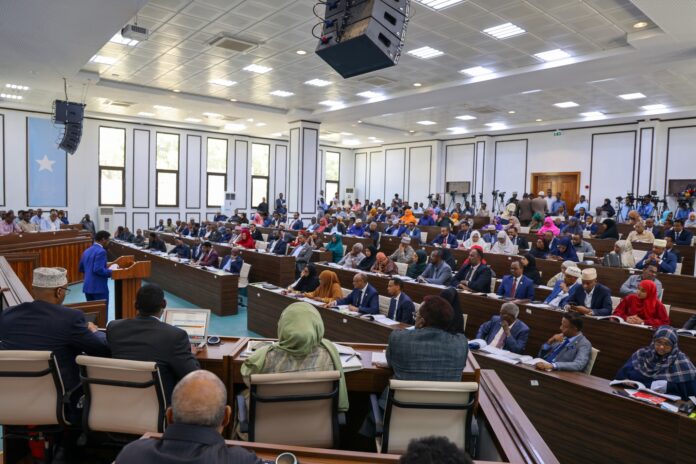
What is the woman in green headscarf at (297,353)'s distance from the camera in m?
2.55

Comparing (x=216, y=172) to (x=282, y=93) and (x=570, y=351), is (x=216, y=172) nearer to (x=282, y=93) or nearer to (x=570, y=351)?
(x=282, y=93)

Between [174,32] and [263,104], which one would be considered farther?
[263,104]

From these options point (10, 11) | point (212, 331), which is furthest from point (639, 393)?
point (10, 11)

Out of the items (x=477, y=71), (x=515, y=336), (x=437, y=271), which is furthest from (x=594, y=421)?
(x=477, y=71)

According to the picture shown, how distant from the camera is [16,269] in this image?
736cm

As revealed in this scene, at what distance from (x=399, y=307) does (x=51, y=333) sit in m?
3.58

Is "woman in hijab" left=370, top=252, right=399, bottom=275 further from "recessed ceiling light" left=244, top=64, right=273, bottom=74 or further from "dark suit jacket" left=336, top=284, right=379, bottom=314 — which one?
"recessed ceiling light" left=244, top=64, right=273, bottom=74

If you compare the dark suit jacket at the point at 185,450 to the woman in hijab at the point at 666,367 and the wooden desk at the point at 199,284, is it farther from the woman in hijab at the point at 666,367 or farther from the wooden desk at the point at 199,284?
the wooden desk at the point at 199,284

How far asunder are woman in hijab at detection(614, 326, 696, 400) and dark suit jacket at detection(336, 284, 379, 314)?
2.63 metres

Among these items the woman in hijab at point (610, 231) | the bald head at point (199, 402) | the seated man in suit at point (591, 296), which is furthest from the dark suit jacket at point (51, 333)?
the woman in hijab at point (610, 231)

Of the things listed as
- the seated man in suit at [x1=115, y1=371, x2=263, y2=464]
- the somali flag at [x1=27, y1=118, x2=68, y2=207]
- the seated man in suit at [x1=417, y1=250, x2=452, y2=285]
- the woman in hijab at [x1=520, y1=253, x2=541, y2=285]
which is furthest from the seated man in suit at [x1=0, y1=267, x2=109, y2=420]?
the somali flag at [x1=27, y1=118, x2=68, y2=207]

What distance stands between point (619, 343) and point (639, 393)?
5.07ft

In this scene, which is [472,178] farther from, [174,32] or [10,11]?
[10,11]

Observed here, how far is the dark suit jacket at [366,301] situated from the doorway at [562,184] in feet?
43.4
